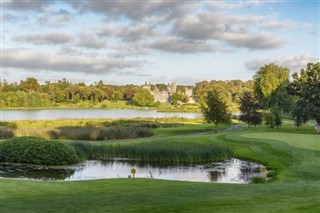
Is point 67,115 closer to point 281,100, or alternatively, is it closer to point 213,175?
point 281,100

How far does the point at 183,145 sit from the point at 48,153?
9602 millimetres

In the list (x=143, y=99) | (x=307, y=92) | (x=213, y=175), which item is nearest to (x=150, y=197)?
(x=213, y=175)

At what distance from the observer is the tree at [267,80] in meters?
79.4

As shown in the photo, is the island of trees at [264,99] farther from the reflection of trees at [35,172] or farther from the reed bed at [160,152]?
the reflection of trees at [35,172]

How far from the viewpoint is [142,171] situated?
24641 millimetres

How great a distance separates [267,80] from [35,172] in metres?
63.4

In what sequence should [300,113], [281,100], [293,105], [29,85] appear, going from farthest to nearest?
[29,85] → [281,100] → [293,105] → [300,113]

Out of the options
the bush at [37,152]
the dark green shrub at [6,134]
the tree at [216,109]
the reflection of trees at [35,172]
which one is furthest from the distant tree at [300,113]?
the reflection of trees at [35,172]

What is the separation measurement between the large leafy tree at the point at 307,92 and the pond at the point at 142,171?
894 inches

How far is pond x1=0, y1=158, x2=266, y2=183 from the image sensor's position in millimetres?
22312

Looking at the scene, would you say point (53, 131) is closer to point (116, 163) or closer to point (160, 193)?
point (116, 163)

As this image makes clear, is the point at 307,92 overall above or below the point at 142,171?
above

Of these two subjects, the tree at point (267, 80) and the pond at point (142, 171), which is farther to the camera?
the tree at point (267, 80)

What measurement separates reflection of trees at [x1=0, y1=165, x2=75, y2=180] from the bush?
971mm
